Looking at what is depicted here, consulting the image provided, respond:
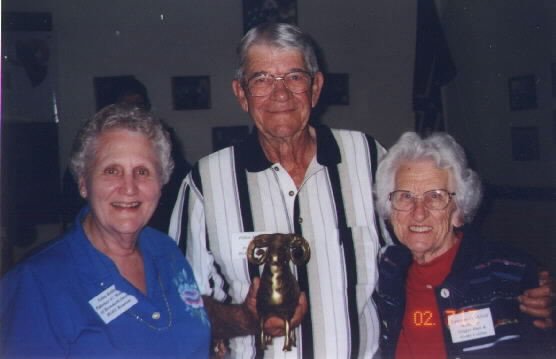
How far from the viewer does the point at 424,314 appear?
56.2 inches

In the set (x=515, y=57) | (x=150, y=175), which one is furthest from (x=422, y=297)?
(x=515, y=57)

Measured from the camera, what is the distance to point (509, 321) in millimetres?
1356

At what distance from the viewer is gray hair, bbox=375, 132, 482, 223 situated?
58.8 inches

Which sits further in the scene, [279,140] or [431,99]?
[431,99]

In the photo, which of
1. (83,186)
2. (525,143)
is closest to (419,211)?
(83,186)

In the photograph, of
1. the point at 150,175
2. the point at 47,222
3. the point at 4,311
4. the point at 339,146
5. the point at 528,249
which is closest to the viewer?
the point at 4,311

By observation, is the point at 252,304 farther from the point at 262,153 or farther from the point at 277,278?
the point at 262,153

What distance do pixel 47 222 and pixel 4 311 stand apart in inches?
83.9

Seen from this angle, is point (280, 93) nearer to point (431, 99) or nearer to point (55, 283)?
point (55, 283)

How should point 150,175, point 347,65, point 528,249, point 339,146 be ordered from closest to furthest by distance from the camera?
point 150,175
point 339,146
point 528,249
point 347,65

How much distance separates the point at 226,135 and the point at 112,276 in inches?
88.4

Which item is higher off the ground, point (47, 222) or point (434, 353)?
point (47, 222)

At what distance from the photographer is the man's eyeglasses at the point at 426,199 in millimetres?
1477

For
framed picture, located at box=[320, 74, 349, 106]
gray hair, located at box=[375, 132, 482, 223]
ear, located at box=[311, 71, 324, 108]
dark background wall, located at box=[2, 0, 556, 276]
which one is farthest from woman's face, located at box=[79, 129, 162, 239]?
framed picture, located at box=[320, 74, 349, 106]
